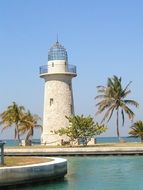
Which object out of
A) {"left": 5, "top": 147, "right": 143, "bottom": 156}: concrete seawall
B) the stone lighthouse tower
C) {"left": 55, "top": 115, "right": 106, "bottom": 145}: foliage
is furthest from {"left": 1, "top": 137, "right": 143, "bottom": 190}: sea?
the stone lighthouse tower

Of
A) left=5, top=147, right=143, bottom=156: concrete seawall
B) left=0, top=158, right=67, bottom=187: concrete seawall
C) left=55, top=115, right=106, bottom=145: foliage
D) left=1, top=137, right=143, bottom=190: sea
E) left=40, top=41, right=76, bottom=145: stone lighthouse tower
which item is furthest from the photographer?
left=40, top=41, right=76, bottom=145: stone lighthouse tower

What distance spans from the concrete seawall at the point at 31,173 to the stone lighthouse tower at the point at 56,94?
2801cm

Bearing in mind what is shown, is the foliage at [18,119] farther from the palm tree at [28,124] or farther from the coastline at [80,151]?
the coastline at [80,151]

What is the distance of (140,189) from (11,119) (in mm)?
41076

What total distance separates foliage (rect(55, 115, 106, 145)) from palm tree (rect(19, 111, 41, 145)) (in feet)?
39.6

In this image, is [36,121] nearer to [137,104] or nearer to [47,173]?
[137,104]

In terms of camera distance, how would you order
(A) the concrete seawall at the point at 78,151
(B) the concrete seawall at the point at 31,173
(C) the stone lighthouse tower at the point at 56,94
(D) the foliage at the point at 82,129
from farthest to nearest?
(C) the stone lighthouse tower at the point at 56,94 → (D) the foliage at the point at 82,129 → (A) the concrete seawall at the point at 78,151 → (B) the concrete seawall at the point at 31,173

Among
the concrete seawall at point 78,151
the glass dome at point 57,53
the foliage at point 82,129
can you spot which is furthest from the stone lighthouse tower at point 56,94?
the concrete seawall at point 78,151

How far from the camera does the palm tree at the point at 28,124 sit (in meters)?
61.4

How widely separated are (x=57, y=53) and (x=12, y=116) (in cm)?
1143

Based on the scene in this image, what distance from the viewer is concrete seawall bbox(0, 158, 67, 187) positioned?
21.1 meters

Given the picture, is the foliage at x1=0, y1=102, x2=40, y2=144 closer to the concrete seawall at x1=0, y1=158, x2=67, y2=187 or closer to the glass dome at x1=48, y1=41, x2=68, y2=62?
the glass dome at x1=48, y1=41, x2=68, y2=62

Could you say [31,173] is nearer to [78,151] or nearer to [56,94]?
[78,151]

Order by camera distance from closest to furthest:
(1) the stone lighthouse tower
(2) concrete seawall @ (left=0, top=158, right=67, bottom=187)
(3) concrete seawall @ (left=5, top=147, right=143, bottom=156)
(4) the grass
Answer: (2) concrete seawall @ (left=0, top=158, right=67, bottom=187) → (4) the grass → (3) concrete seawall @ (left=5, top=147, right=143, bottom=156) → (1) the stone lighthouse tower
